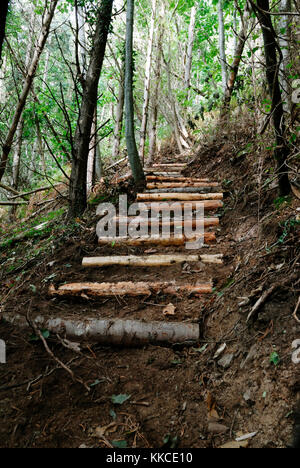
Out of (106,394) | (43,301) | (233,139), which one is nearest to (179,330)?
(106,394)

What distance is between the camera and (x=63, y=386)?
1.83 metres

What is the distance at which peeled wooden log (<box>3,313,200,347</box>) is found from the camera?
2199mm

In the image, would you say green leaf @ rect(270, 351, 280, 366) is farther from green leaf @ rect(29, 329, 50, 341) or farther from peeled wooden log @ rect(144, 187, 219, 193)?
peeled wooden log @ rect(144, 187, 219, 193)

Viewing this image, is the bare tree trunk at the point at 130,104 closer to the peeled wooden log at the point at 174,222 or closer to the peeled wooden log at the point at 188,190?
the peeled wooden log at the point at 188,190

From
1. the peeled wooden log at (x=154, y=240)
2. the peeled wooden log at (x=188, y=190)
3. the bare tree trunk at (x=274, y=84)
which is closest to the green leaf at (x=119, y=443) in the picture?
the bare tree trunk at (x=274, y=84)

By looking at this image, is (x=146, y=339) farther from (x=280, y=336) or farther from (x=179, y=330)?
(x=280, y=336)

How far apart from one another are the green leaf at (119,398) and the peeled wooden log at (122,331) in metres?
0.46

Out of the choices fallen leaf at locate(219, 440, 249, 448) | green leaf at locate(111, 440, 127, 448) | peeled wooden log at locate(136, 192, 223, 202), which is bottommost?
green leaf at locate(111, 440, 127, 448)

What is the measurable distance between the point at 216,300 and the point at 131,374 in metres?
0.95

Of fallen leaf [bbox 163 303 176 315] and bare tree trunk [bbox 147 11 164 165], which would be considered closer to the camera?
fallen leaf [bbox 163 303 176 315]

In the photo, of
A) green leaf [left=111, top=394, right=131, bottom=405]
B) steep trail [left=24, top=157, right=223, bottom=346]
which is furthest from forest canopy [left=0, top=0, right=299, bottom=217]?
green leaf [left=111, top=394, right=131, bottom=405]

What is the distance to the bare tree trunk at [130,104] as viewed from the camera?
4938mm

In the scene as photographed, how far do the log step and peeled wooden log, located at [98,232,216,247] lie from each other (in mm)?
398
